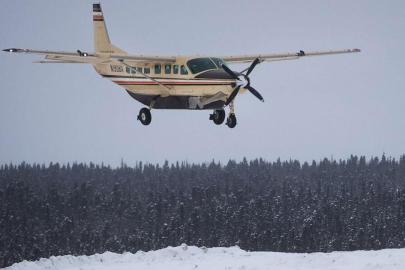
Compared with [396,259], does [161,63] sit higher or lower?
higher

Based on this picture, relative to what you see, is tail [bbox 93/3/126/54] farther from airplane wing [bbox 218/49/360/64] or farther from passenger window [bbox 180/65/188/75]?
passenger window [bbox 180/65/188/75]

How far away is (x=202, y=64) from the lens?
38.0 metres

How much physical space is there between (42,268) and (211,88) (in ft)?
81.3

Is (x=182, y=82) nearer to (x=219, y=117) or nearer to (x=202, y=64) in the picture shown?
(x=202, y=64)

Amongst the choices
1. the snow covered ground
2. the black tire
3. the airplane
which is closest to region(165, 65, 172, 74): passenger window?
the airplane

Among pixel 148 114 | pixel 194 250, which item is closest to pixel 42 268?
pixel 194 250

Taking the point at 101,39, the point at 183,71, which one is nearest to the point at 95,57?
the point at 183,71

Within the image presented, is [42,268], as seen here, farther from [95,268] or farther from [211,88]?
[211,88]

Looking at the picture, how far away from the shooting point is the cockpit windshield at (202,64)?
37750 millimetres

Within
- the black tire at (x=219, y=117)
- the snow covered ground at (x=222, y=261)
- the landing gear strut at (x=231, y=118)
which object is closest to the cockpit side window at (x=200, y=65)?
the landing gear strut at (x=231, y=118)

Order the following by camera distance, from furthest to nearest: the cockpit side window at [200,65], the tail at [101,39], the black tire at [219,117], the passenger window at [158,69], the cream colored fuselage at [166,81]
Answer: the tail at [101,39] → the black tire at [219,117] → the passenger window at [158,69] → the cockpit side window at [200,65] → the cream colored fuselage at [166,81]

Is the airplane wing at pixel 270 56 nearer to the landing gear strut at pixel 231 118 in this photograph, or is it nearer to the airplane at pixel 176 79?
the airplane at pixel 176 79

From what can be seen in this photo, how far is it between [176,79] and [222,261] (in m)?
19.0

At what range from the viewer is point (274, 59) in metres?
42.7
